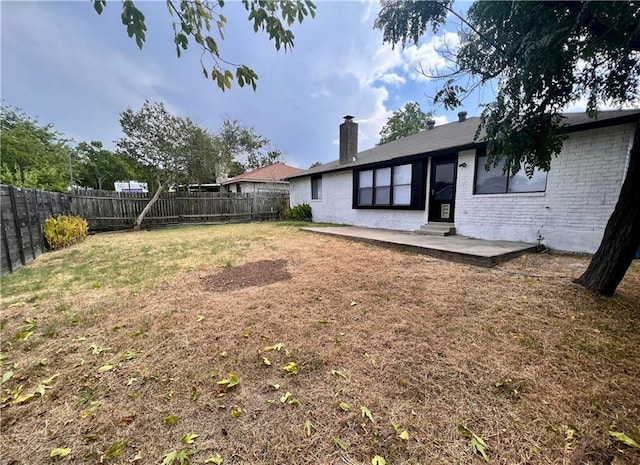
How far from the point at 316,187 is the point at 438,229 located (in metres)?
7.20

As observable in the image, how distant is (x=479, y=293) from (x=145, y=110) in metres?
13.1

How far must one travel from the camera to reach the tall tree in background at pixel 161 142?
1062 cm

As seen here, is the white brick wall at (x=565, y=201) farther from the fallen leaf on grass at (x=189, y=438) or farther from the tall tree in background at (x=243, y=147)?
the tall tree in background at (x=243, y=147)

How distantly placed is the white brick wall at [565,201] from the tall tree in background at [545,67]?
2.16 metres

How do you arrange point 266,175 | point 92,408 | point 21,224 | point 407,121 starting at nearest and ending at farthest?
point 92,408, point 21,224, point 266,175, point 407,121

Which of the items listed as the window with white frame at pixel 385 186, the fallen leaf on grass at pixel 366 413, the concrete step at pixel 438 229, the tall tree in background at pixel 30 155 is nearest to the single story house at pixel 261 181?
the tall tree in background at pixel 30 155

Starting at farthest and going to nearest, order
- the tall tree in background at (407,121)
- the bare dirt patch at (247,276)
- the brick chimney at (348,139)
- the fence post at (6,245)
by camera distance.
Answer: the tall tree in background at (407,121)
the brick chimney at (348,139)
the fence post at (6,245)
the bare dirt patch at (247,276)

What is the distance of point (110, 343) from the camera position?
93.1 inches

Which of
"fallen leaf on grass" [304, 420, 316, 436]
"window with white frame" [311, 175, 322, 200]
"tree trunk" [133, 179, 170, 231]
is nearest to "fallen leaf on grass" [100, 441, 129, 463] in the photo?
"fallen leaf on grass" [304, 420, 316, 436]

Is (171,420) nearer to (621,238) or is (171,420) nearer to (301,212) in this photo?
(621,238)

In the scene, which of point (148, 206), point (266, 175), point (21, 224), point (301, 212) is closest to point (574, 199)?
point (301, 212)

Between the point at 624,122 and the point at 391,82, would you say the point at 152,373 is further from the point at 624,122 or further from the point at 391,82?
the point at 391,82

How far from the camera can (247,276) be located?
4266 millimetres

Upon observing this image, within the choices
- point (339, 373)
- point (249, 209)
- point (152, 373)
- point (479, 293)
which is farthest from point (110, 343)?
point (249, 209)
